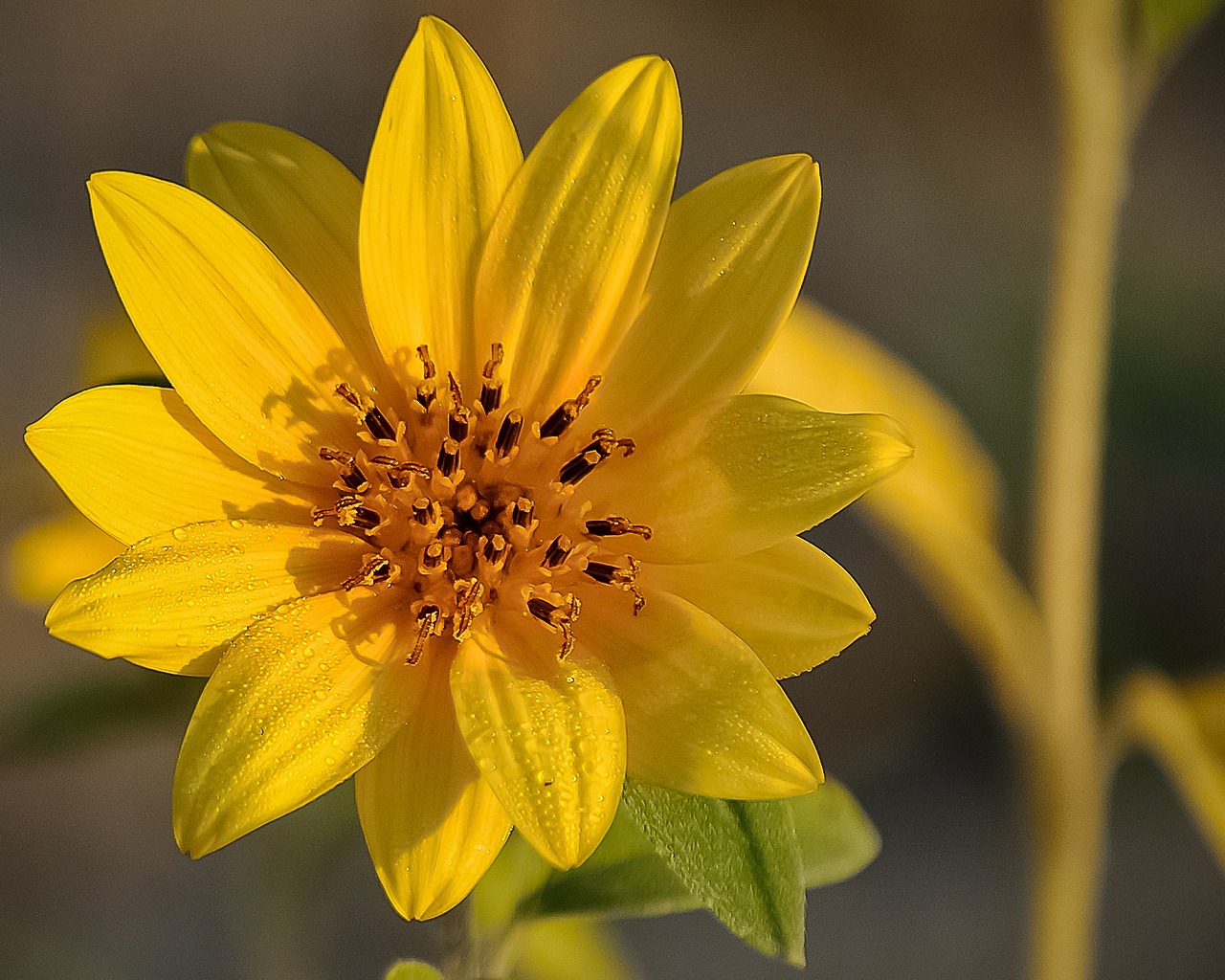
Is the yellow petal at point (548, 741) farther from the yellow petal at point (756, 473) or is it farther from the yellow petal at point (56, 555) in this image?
the yellow petal at point (56, 555)

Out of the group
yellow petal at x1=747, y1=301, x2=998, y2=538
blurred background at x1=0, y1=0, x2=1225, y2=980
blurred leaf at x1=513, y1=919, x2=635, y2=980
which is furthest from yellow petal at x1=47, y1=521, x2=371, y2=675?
blurred background at x1=0, y1=0, x2=1225, y2=980

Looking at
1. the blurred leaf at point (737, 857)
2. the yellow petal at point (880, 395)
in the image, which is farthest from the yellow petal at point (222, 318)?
the yellow petal at point (880, 395)

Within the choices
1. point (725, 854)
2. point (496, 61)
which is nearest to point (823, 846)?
point (725, 854)

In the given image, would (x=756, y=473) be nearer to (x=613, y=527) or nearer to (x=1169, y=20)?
(x=613, y=527)

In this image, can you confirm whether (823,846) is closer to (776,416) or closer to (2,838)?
(776,416)

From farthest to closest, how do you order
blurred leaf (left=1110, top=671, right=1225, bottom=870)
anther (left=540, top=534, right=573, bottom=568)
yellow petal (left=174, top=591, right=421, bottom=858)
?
blurred leaf (left=1110, top=671, right=1225, bottom=870) < anther (left=540, top=534, right=573, bottom=568) < yellow petal (left=174, top=591, right=421, bottom=858)

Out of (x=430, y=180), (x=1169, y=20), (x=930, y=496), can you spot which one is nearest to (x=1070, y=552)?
(x=930, y=496)

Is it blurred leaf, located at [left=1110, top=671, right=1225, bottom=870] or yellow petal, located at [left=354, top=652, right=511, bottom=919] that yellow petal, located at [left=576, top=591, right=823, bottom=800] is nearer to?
yellow petal, located at [left=354, top=652, right=511, bottom=919]
